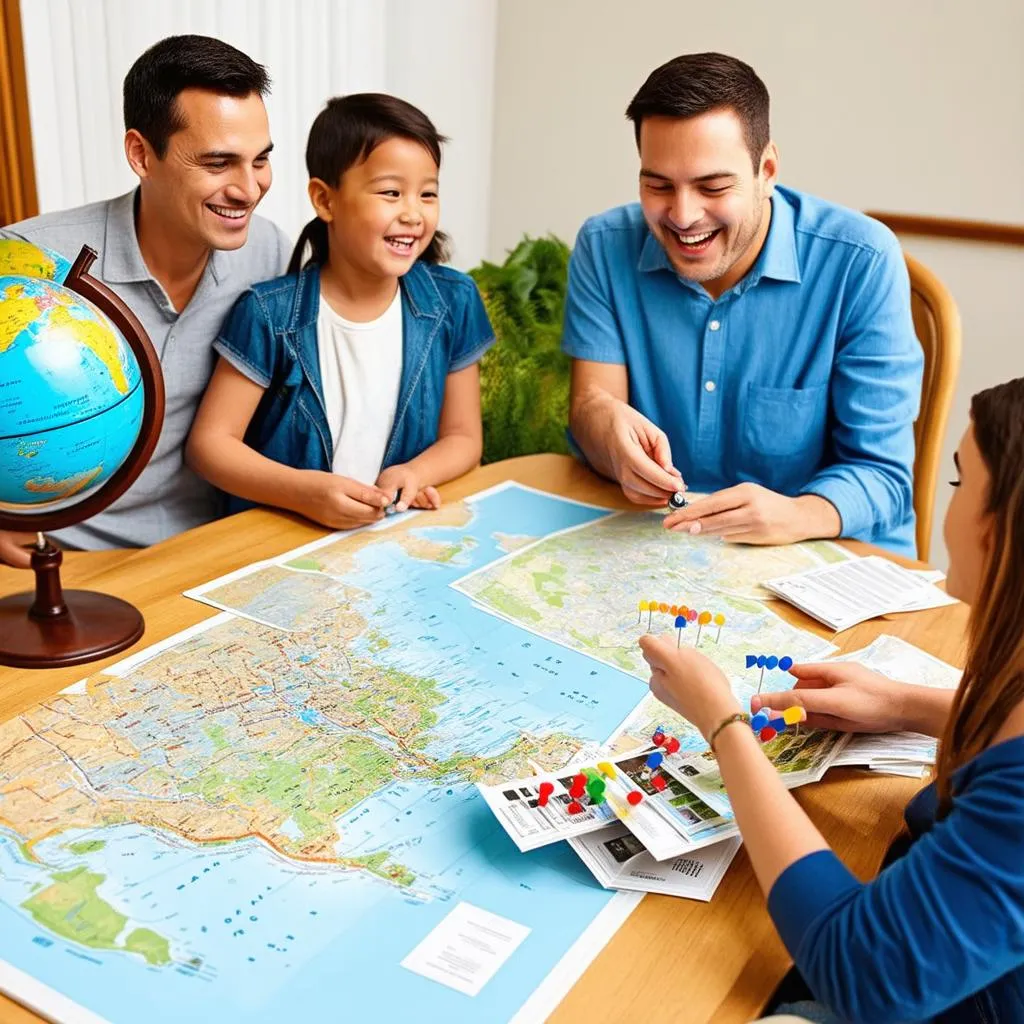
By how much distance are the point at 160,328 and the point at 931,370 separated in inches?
52.8

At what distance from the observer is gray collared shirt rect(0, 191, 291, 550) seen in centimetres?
175

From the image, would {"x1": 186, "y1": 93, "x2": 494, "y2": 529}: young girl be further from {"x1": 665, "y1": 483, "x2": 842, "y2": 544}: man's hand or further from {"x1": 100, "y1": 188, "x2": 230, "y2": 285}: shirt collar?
{"x1": 665, "y1": 483, "x2": 842, "y2": 544}: man's hand

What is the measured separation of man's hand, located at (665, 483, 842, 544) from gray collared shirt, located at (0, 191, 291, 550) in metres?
0.84

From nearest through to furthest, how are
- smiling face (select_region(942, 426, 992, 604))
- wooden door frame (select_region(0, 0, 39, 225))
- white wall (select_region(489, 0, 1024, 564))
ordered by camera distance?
smiling face (select_region(942, 426, 992, 604)), wooden door frame (select_region(0, 0, 39, 225)), white wall (select_region(489, 0, 1024, 564))

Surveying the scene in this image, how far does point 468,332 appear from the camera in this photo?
1902 mm

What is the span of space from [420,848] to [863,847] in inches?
16.0

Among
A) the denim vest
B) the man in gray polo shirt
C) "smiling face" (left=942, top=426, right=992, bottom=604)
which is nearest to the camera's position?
"smiling face" (left=942, top=426, right=992, bottom=604)

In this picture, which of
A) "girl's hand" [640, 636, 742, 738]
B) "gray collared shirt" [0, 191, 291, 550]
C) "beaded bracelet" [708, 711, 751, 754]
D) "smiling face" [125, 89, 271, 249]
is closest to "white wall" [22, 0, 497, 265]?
"gray collared shirt" [0, 191, 291, 550]

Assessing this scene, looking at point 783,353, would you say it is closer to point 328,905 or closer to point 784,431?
point 784,431

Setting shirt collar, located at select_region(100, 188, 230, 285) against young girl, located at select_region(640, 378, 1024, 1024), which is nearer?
young girl, located at select_region(640, 378, 1024, 1024)

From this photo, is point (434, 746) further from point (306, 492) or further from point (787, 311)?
point (787, 311)

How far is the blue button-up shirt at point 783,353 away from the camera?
1750mm

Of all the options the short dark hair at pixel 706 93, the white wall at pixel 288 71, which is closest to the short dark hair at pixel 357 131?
the short dark hair at pixel 706 93

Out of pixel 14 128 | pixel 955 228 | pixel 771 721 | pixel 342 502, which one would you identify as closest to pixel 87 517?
pixel 342 502
